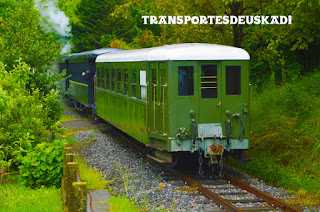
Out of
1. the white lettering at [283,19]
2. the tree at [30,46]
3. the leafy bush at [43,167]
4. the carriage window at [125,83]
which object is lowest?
the leafy bush at [43,167]

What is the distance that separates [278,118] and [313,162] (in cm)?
221

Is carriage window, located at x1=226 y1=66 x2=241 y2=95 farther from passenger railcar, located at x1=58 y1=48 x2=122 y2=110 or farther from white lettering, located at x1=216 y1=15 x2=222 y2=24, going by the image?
passenger railcar, located at x1=58 y1=48 x2=122 y2=110

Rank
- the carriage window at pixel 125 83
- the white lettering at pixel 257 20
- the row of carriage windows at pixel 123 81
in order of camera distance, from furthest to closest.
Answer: the white lettering at pixel 257 20
the carriage window at pixel 125 83
the row of carriage windows at pixel 123 81

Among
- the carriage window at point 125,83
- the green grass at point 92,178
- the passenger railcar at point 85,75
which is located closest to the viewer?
the green grass at point 92,178

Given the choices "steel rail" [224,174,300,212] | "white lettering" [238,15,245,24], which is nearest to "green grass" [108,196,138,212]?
"steel rail" [224,174,300,212]

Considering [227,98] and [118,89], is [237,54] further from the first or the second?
[118,89]

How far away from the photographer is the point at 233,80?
11500mm

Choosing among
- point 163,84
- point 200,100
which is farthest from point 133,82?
point 200,100

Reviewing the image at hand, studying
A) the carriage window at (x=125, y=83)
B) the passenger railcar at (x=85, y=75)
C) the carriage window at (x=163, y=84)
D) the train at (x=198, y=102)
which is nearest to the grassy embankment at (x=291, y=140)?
the train at (x=198, y=102)

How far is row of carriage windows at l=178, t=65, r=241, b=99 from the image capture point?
444 inches

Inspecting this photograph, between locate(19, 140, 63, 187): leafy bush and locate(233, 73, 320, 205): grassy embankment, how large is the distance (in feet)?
15.5

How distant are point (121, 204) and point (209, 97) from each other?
11.6 feet

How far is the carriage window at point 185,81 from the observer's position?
11259 mm

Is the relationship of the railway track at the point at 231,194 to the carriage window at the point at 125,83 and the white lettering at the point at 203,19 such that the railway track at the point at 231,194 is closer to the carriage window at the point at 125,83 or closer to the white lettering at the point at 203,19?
the carriage window at the point at 125,83
